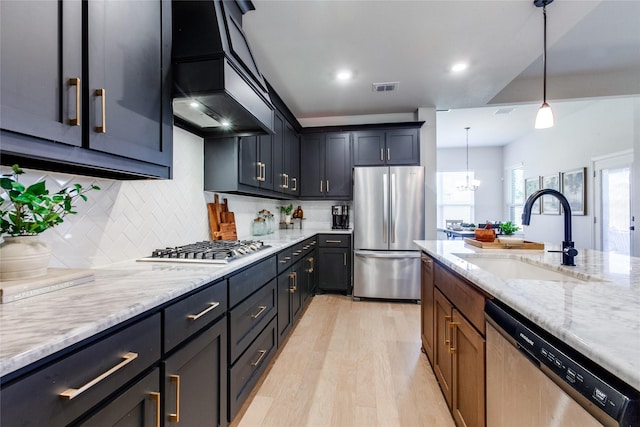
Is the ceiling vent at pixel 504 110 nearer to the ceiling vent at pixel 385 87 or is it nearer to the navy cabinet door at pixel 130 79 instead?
the ceiling vent at pixel 385 87

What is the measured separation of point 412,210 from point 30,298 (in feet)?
11.1

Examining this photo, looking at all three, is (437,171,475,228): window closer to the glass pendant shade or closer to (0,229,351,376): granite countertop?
the glass pendant shade

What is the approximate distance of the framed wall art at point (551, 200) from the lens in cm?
566

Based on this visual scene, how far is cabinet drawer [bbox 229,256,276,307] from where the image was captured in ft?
4.88

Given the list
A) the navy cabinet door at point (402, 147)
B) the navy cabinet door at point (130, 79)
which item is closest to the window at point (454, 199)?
the navy cabinet door at point (402, 147)

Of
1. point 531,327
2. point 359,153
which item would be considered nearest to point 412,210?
point 359,153

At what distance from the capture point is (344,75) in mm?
2932

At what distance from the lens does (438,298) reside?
6.00ft

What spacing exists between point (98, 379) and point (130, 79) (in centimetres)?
112

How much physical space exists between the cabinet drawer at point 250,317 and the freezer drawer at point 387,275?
1783mm

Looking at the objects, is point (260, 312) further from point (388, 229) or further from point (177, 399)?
point (388, 229)

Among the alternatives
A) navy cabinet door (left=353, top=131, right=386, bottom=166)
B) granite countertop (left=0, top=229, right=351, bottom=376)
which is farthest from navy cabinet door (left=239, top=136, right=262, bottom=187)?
navy cabinet door (left=353, top=131, right=386, bottom=166)

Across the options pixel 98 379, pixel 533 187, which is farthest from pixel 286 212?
pixel 533 187

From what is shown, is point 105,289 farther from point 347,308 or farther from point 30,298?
point 347,308
